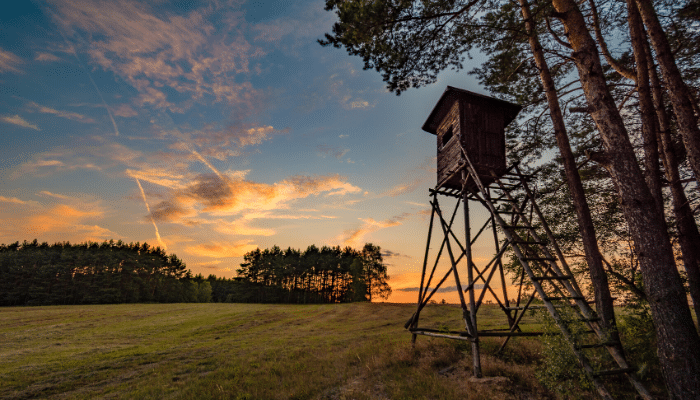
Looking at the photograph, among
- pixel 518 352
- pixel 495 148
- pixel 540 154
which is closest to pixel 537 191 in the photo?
pixel 540 154

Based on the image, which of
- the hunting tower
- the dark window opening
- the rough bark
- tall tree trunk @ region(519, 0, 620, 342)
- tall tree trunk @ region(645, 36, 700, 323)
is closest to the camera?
tall tree trunk @ region(645, 36, 700, 323)

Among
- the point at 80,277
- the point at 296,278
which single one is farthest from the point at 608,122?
the point at 80,277

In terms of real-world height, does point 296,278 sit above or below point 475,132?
below

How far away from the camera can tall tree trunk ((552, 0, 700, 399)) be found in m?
5.64

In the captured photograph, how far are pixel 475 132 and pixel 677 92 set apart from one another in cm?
494

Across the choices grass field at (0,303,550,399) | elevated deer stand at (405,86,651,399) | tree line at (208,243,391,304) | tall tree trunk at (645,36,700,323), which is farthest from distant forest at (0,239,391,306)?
tall tree trunk at (645,36,700,323)

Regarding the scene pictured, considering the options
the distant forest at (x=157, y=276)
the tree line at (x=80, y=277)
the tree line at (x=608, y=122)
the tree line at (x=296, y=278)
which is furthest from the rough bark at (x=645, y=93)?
the tree line at (x=80, y=277)

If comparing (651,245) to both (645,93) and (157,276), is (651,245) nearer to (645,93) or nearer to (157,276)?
(645,93)

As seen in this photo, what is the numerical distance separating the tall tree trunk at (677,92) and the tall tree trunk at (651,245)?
81.6 inches

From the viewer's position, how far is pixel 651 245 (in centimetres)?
627

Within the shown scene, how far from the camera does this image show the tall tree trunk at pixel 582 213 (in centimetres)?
825

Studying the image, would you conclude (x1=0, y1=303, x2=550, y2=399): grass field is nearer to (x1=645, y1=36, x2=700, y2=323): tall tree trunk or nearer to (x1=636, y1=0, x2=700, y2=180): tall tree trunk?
(x1=645, y1=36, x2=700, y2=323): tall tree trunk

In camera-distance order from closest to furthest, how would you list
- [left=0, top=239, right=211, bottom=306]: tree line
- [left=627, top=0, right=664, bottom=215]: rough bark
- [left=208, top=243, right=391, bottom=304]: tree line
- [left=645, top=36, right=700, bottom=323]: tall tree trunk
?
1. [left=645, top=36, right=700, bottom=323]: tall tree trunk
2. [left=627, top=0, right=664, bottom=215]: rough bark
3. [left=0, top=239, right=211, bottom=306]: tree line
4. [left=208, top=243, right=391, bottom=304]: tree line

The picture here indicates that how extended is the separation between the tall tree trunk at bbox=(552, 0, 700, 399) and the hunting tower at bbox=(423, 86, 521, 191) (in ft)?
10.4
